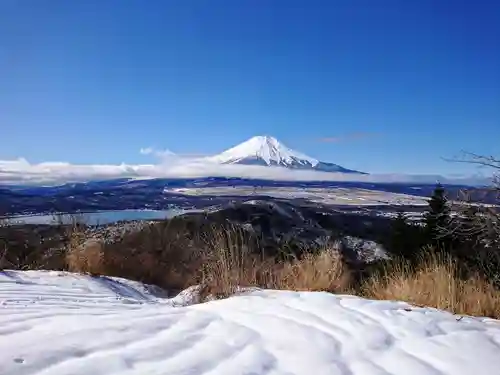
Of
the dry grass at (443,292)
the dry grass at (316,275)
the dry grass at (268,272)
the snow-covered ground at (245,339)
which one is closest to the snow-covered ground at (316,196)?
the dry grass at (268,272)

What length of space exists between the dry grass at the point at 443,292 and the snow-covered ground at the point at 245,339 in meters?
0.51

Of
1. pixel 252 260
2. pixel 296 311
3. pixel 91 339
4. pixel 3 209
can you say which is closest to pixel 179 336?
pixel 91 339

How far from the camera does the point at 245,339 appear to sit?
2.20 metres

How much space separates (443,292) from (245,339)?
2.08 metres

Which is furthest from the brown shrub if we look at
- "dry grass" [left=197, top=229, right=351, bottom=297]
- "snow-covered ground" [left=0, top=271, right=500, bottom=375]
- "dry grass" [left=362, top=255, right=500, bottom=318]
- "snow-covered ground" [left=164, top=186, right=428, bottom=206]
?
"snow-covered ground" [left=164, top=186, right=428, bottom=206]

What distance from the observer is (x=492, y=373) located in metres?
1.97

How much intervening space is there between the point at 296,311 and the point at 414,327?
0.67 m

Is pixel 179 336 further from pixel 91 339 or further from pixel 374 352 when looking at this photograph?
pixel 374 352

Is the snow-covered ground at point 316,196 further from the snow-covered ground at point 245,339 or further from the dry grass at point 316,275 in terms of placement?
the snow-covered ground at point 245,339

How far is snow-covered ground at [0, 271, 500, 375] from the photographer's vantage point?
1.81 m

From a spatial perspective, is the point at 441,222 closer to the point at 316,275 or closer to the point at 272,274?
the point at 316,275

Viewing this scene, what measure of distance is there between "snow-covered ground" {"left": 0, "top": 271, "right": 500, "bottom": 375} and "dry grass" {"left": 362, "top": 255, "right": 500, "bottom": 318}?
51cm

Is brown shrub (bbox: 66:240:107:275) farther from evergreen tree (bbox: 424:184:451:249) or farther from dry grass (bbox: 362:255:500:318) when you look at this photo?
evergreen tree (bbox: 424:184:451:249)

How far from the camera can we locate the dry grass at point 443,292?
3.48m
